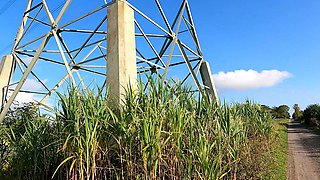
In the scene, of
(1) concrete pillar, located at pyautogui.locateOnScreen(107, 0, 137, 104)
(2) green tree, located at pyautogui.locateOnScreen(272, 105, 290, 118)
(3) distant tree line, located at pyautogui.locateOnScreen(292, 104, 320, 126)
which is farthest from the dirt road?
(2) green tree, located at pyautogui.locateOnScreen(272, 105, 290, 118)

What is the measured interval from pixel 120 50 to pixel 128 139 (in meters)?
2.23

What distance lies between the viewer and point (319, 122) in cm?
2808

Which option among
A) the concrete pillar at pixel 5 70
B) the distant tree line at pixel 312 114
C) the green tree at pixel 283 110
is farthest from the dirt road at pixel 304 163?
the green tree at pixel 283 110

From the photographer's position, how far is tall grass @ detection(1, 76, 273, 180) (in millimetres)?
4664

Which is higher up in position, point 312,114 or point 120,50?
point 120,50

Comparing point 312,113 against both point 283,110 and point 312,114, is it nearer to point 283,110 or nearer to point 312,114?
point 312,114

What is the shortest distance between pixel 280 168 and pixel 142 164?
258 inches

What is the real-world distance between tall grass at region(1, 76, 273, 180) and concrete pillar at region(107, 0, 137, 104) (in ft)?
2.15

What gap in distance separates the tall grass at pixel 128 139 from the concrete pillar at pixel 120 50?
66 cm

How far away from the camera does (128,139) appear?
4770 millimetres

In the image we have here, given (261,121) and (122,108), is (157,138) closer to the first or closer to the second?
(122,108)

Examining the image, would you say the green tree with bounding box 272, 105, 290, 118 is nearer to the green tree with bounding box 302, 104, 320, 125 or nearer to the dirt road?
the green tree with bounding box 302, 104, 320, 125

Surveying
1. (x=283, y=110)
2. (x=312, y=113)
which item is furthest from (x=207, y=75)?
(x=283, y=110)

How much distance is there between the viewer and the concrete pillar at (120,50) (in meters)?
6.23
